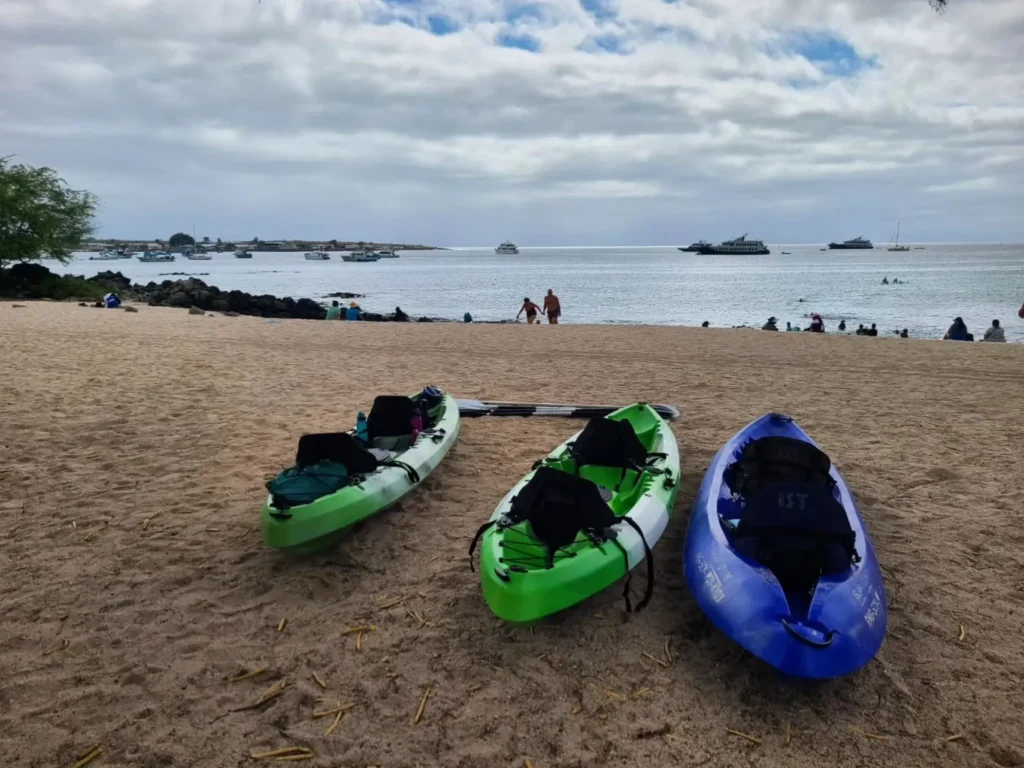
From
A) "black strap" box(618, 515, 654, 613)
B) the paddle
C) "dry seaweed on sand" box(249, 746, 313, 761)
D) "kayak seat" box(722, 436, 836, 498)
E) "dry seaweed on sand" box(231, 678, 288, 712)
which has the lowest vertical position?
"dry seaweed on sand" box(249, 746, 313, 761)

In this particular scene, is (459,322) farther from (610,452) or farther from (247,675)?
(247,675)

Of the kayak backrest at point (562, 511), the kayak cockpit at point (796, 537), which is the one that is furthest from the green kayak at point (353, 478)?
the kayak cockpit at point (796, 537)

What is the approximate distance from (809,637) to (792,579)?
0.67 metres

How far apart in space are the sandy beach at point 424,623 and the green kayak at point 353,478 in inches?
10.8

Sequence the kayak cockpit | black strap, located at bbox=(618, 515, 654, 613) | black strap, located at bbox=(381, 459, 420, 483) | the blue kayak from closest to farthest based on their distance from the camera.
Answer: the blue kayak, the kayak cockpit, black strap, located at bbox=(618, 515, 654, 613), black strap, located at bbox=(381, 459, 420, 483)

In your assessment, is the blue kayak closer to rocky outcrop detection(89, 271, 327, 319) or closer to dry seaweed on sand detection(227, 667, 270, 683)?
dry seaweed on sand detection(227, 667, 270, 683)

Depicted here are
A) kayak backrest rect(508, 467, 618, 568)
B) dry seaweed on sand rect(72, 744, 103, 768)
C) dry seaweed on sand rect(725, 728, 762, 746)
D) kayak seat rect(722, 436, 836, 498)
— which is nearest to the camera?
dry seaweed on sand rect(72, 744, 103, 768)

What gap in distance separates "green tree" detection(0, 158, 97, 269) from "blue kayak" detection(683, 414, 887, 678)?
33.3 meters

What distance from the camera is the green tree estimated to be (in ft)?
95.7

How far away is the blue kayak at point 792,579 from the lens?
3.51m

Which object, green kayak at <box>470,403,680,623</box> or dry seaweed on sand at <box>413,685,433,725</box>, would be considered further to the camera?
green kayak at <box>470,403,680,623</box>

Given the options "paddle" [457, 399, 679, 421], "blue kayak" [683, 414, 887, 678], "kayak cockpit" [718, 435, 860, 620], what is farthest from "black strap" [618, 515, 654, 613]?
"paddle" [457, 399, 679, 421]

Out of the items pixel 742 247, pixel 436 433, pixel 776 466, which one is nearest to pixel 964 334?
pixel 776 466

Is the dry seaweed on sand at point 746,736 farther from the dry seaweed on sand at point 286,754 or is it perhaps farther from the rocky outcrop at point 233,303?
the rocky outcrop at point 233,303
